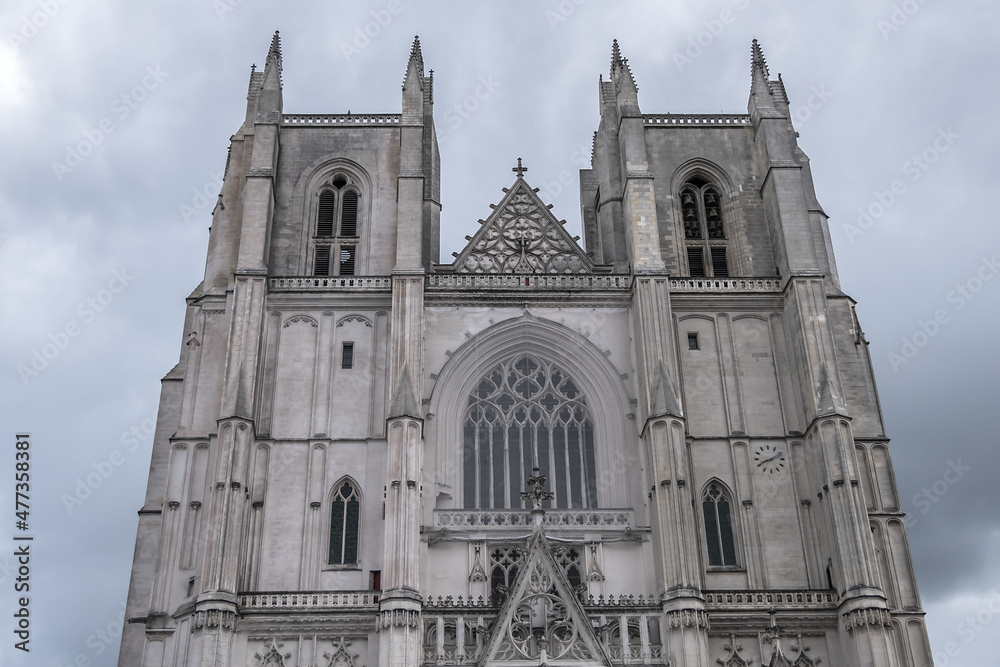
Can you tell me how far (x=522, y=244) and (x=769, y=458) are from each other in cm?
1019

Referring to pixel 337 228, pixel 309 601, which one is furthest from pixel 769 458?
pixel 337 228

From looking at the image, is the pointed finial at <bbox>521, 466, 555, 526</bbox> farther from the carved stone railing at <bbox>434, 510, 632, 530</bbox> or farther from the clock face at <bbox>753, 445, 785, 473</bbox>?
the clock face at <bbox>753, 445, 785, 473</bbox>

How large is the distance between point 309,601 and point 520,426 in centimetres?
775

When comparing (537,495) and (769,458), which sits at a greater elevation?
(769,458)

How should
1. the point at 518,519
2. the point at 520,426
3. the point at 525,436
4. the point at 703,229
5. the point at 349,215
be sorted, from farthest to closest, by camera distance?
the point at 703,229 < the point at 349,215 < the point at 520,426 < the point at 525,436 < the point at 518,519

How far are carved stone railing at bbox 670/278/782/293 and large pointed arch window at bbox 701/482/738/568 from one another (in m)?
6.22

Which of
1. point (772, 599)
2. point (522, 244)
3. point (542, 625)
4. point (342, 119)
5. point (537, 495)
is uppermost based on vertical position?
point (342, 119)

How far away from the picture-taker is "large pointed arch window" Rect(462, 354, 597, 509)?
29.8 meters

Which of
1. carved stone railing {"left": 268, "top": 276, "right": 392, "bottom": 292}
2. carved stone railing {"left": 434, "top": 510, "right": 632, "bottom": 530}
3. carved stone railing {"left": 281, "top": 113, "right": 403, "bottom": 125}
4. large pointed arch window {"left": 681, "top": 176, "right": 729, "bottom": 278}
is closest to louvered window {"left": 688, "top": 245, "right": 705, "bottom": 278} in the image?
large pointed arch window {"left": 681, "top": 176, "right": 729, "bottom": 278}

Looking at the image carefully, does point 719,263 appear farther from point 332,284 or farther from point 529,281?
point 332,284

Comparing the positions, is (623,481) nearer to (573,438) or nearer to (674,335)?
(573,438)

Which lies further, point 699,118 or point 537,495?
point 699,118

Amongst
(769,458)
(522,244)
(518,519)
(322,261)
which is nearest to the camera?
(518,519)

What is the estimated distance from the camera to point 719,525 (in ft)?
96.7
